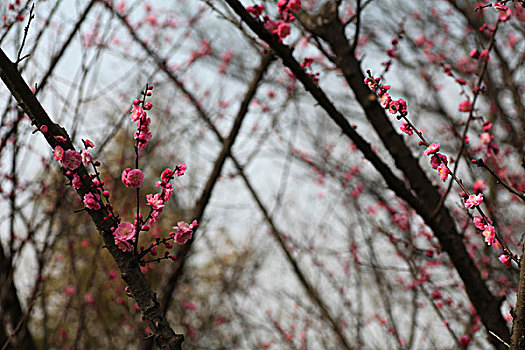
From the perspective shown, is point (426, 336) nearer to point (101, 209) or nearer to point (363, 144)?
point (363, 144)

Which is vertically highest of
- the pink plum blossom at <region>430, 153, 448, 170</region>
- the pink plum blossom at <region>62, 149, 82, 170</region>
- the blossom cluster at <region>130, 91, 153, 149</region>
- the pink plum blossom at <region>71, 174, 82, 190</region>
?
the blossom cluster at <region>130, 91, 153, 149</region>

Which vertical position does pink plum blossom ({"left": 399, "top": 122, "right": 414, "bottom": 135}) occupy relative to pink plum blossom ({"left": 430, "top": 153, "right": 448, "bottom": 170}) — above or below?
above

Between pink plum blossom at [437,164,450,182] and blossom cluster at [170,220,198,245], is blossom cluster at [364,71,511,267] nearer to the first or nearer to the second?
pink plum blossom at [437,164,450,182]

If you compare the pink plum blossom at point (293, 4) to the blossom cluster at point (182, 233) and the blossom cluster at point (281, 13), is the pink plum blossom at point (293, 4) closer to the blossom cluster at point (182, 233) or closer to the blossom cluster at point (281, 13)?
the blossom cluster at point (281, 13)

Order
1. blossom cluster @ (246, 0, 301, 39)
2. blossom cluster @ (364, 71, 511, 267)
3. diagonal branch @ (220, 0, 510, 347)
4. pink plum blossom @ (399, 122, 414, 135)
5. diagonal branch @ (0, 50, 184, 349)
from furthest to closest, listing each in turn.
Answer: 1. blossom cluster @ (246, 0, 301, 39)
2. diagonal branch @ (220, 0, 510, 347)
3. pink plum blossom @ (399, 122, 414, 135)
4. blossom cluster @ (364, 71, 511, 267)
5. diagonal branch @ (0, 50, 184, 349)

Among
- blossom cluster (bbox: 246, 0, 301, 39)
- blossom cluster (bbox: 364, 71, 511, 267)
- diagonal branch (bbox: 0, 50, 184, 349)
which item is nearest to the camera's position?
diagonal branch (bbox: 0, 50, 184, 349)

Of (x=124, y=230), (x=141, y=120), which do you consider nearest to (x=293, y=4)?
(x=141, y=120)

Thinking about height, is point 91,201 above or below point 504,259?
above

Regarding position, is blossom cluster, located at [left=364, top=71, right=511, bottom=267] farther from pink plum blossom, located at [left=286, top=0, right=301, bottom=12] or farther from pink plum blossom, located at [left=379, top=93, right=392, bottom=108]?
pink plum blossom, located at [left=286, top=0, right=301, bottom=12]

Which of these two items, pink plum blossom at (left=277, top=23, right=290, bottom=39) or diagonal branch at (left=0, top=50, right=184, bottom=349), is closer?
diagonal branch at (left=0, top=50, right=184, bottom=349)

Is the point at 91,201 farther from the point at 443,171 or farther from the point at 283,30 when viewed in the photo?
the point at 283,30

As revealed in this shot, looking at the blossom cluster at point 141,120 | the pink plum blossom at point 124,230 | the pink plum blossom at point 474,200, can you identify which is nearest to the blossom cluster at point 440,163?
the pink plum blossom at point 474,200

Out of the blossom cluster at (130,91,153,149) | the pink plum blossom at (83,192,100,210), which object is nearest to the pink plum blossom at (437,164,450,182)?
the blossom cluster at (130,91,153,149)

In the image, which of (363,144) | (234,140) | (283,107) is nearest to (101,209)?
(363,144)
